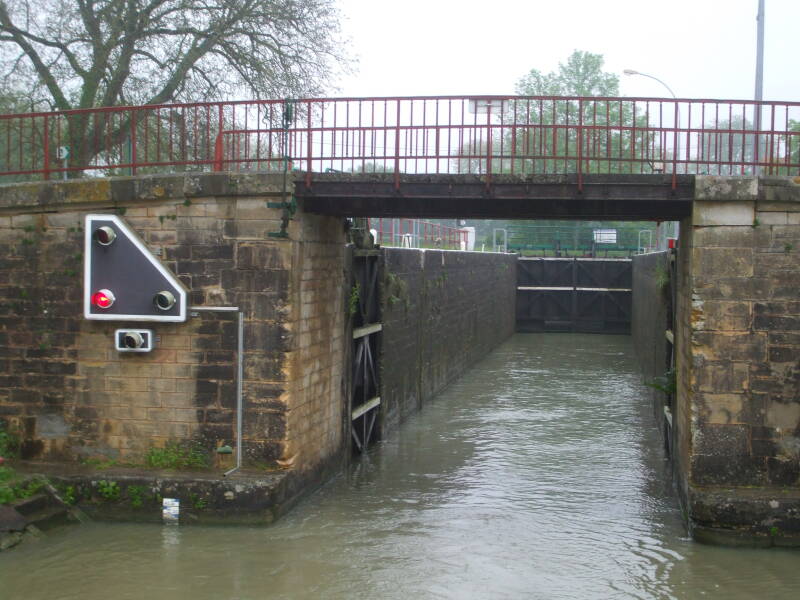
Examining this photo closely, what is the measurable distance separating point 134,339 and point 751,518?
6390 millimetres

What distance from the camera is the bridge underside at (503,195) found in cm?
960

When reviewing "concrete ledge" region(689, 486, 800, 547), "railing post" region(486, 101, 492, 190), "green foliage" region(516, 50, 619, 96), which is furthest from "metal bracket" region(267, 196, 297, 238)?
"green foliage" region(516, 50, 619, 96)

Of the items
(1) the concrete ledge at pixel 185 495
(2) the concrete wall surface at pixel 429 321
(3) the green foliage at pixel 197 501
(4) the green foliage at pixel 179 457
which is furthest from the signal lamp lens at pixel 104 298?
(2) the concrete wall surface at pixel 429 321

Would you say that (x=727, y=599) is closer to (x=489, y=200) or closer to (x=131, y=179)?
(x=489, y=200)

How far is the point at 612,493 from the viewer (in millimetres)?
11359

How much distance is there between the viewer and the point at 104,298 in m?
9.59

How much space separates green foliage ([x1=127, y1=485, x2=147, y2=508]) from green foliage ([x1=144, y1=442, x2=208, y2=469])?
1.19 ft

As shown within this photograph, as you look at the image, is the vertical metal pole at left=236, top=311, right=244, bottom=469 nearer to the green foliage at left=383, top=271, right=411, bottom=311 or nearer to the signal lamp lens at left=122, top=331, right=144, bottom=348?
the signal lamp lens at left=122, top=331, right=144, bottom=348

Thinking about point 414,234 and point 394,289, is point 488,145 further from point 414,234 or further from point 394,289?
point 414,234

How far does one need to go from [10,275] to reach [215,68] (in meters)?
11.3

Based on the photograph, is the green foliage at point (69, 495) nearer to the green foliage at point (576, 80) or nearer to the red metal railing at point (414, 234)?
the red metal railing at point (414, 234)

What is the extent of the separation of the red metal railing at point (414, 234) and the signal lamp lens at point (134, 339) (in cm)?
547

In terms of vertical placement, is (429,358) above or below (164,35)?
below

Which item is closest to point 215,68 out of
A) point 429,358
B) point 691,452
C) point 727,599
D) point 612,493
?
point 429,358
